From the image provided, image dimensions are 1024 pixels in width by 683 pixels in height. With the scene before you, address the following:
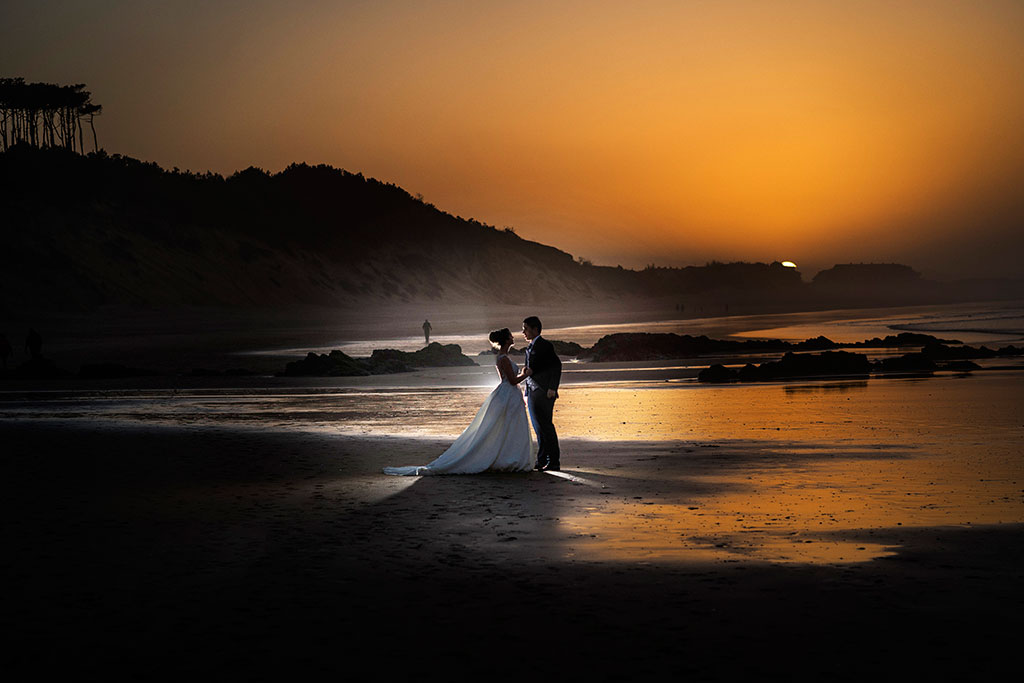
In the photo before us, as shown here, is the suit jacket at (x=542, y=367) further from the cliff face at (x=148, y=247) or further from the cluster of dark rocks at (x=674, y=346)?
the cliff face at (x=148, y=247)

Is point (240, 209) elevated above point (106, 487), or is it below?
above

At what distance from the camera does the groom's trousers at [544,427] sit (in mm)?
13828

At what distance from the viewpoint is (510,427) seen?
13805mm

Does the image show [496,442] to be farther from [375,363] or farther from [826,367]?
[375,363]

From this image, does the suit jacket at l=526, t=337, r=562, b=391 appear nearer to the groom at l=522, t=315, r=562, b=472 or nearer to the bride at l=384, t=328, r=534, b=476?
the groom at l=522, t=315, r=562, b=472

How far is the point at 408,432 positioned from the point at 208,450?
3.50 metres

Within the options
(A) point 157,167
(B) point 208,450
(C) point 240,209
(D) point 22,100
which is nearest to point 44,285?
(D) point 22,100

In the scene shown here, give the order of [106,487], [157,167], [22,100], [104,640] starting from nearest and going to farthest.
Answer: [104,640] < [106,487] < [22,100] < [157,167]

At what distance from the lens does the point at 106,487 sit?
1275cm

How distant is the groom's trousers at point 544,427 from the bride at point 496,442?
0.18m

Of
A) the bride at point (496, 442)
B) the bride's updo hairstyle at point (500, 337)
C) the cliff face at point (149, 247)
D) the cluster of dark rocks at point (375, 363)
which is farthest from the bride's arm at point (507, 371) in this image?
the cliff face at point (149, 247)

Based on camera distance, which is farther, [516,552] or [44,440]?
[44,440]

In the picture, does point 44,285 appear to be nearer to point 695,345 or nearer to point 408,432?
point 695,345

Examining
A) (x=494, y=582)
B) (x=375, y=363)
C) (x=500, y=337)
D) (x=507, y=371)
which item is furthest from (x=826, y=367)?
(x=494, y=582)
